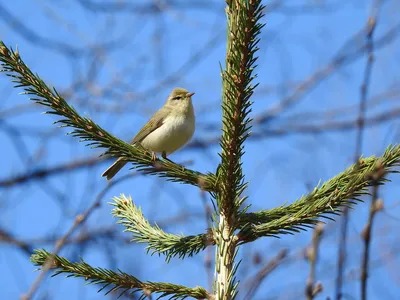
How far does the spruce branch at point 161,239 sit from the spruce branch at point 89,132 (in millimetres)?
164

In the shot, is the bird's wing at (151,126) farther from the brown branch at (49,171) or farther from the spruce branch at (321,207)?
the spruce branch at (321,207)

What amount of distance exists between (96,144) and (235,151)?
45 centimetres

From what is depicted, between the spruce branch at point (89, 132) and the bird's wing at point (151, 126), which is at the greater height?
the bird's wing at point (151, 126)

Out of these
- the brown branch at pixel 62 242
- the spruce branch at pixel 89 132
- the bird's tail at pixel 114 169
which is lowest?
the brown branch at pixel 62 242

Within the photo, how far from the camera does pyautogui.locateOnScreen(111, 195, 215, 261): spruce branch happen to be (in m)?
2.01

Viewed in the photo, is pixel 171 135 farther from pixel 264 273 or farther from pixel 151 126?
pixel 264 273

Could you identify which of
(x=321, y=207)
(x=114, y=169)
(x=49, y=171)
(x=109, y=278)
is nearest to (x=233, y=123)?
(x=321, y=207)

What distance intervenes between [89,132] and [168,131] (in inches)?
82.5

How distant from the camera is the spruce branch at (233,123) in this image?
1.83 meters

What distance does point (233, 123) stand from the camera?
1891 millimetres

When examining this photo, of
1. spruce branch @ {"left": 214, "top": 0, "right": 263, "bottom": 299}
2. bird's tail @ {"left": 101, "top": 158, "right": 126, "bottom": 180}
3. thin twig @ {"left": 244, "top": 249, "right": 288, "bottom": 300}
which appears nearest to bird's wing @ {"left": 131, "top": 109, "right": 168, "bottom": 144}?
bird's tail @ {"left": 101, "top": 158, "right": 126, "bottom": 180}

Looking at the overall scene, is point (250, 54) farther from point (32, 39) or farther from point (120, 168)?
point (32, 39)

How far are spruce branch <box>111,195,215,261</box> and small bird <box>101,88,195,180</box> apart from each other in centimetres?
164

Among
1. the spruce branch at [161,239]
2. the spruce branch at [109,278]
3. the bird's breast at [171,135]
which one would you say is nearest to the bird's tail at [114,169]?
the bird's breast at [171,135]
